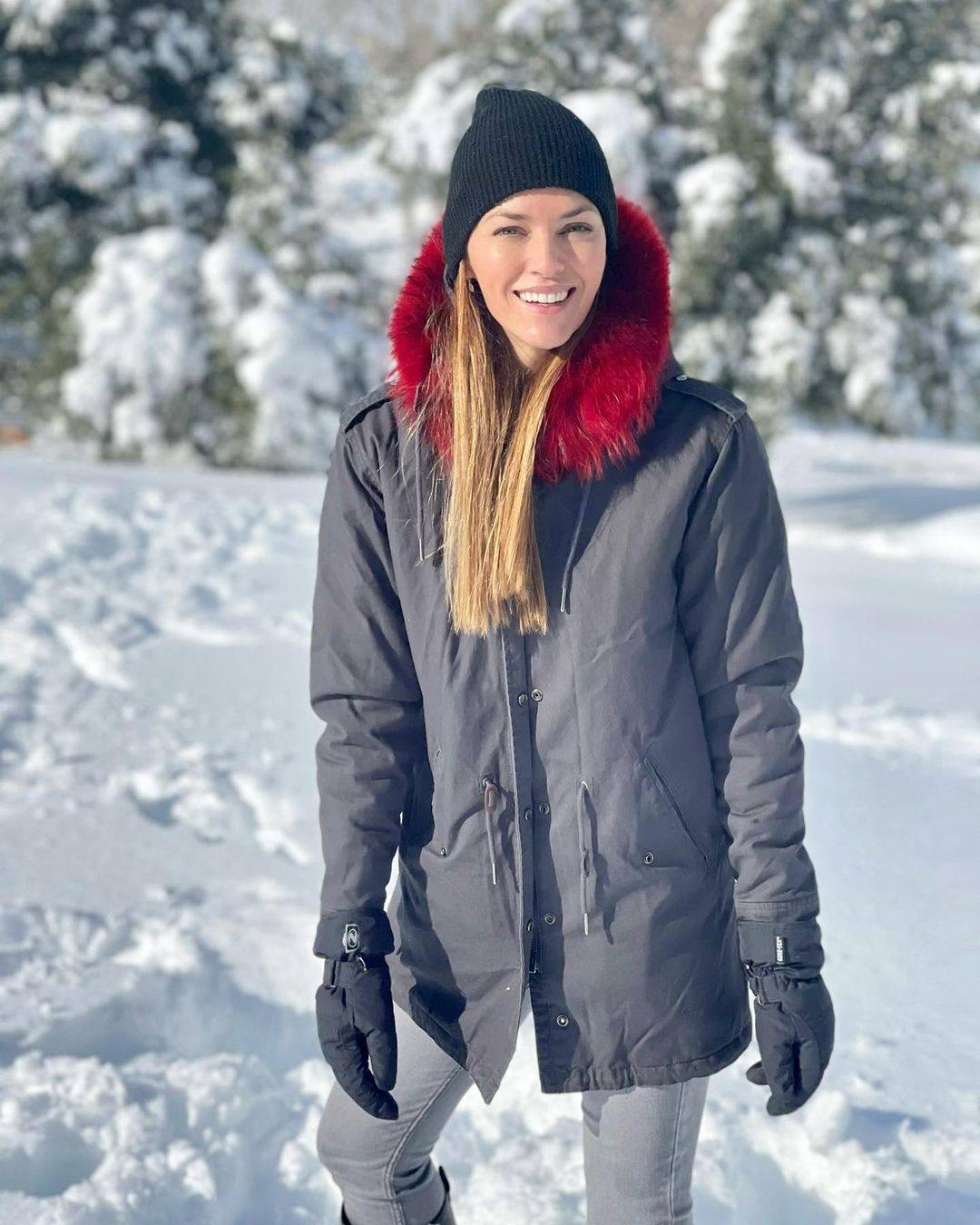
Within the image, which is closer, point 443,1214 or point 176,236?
point 443,1214

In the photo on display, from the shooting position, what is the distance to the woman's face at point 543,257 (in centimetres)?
161

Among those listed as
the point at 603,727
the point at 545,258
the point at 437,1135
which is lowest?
the point at 437,1135

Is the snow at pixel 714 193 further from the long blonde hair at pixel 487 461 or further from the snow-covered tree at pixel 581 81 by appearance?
the long blonde hair at pixel 487 461

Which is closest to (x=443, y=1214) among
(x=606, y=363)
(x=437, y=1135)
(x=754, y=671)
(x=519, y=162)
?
(x=437, y=1135)

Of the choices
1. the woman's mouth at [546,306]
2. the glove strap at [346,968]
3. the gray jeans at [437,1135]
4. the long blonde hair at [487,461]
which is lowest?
the gray jeans at [437,1135]

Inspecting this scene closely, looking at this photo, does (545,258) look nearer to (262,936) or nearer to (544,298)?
(544,298)

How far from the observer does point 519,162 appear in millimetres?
1601

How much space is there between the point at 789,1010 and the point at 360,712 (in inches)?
25.3

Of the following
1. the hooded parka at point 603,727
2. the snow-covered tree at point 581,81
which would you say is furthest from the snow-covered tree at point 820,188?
the hooded parka at point 603,727

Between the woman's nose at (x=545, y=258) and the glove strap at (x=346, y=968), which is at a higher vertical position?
the woman's nose at (x=545, y=258)

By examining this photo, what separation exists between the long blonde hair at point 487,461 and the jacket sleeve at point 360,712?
11cm

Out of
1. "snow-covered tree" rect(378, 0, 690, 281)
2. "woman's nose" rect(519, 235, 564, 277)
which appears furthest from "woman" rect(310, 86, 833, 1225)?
"snow-covered tree" rect(378, 0, 690, 281)

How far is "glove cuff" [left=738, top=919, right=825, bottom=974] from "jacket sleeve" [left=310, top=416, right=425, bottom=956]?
1.56ft

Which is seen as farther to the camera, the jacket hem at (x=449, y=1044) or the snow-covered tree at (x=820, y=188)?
the snow-covered tree at (x=820, y=188)
